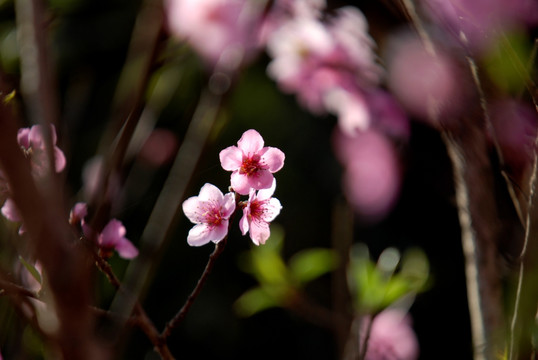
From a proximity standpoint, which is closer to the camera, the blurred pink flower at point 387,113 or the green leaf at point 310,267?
the green leaf at point 310,267

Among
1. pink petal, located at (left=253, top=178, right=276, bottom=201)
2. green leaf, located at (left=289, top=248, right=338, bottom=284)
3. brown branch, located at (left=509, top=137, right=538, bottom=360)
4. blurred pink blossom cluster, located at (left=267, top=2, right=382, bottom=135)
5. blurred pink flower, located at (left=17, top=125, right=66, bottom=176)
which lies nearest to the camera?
brown branch, located at (left=509, top=137, right=538, bottom=360)

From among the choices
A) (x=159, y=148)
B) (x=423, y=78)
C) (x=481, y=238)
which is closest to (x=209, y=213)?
(x=481, y=238)

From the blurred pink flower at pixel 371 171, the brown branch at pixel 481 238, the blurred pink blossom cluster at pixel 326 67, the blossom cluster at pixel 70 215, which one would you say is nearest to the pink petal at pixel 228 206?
the blossom cluster at pixel 70 215

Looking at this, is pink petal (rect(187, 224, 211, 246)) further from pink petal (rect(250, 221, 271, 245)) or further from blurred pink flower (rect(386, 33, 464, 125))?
blurred pink flower (rect(386, 33, 464, 125))

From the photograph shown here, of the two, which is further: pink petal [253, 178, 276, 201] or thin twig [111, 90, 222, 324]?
pink petal [253, 178, 276, 201]

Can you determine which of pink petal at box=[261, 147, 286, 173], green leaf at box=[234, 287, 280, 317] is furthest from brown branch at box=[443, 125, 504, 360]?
green leaf at box=[234, 287, 280, 317]

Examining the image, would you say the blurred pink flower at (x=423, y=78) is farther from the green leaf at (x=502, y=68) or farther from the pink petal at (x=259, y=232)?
the pink petal at (x=259, y=232)

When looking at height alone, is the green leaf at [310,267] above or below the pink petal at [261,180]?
below

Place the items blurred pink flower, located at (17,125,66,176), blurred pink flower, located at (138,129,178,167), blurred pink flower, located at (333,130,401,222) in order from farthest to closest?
blurred pink flower, located at (333,130,401,222)
blurred pink flower, located at (138,129,178,167)
blurred pink flower, located at (17,125,66,176)

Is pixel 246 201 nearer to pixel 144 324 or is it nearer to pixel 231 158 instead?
pixel 231 158
